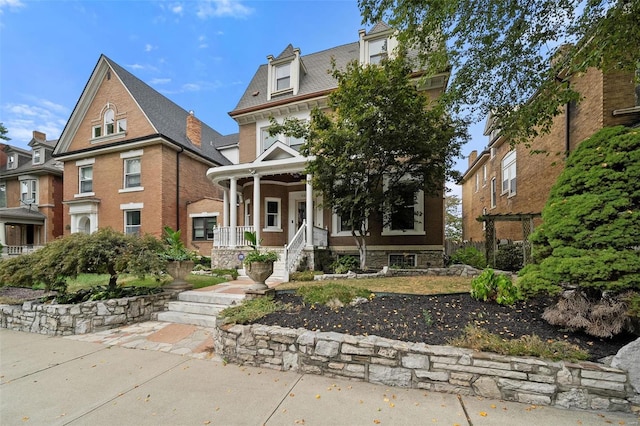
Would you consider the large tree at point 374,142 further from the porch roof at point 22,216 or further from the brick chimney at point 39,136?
the brick chimney at point 39,136

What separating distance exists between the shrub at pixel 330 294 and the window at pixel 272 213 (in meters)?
7.15

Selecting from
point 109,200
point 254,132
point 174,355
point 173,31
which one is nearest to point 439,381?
point 174,355

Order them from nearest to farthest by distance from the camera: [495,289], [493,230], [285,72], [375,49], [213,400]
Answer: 1. [213,400]
2. [495,289]
3. [493,230]
4. [375,49]
5. [285,72]

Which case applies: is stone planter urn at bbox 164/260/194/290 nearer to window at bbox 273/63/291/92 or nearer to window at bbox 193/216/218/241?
window at bbox 193/216/218/241

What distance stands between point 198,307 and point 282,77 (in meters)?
11.6

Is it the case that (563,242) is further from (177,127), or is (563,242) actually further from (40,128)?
(40,128)

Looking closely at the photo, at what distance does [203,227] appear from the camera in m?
15.0

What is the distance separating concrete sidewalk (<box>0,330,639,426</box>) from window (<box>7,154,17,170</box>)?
25.5 m

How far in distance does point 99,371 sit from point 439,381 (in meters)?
4.40

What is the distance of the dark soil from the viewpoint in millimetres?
3438

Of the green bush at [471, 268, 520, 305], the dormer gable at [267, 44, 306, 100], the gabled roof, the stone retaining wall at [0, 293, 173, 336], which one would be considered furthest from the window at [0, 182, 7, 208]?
the green bush at [471, 268, 520, 305]

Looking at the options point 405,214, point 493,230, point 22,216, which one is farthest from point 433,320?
point 22,216

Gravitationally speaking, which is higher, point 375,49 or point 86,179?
point 375,49

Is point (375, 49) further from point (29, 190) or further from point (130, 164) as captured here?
point (29, 190)
